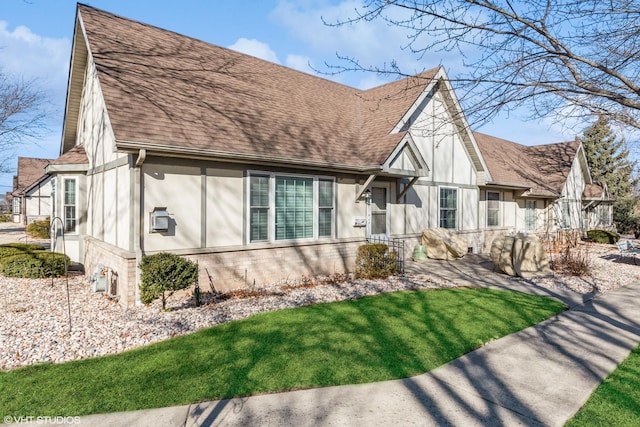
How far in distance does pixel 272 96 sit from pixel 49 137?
69.2 feet

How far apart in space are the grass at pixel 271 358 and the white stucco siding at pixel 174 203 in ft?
9.20

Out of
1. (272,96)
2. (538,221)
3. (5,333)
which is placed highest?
(272,96)

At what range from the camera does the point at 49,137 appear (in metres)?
24.8

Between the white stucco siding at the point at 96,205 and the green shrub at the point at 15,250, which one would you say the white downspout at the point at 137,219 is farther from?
the green shrub at the point at 15,250

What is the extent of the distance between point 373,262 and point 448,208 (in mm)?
6621

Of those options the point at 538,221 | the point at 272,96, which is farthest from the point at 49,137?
the point at 538,221

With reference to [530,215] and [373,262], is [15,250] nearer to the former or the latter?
[373,262]

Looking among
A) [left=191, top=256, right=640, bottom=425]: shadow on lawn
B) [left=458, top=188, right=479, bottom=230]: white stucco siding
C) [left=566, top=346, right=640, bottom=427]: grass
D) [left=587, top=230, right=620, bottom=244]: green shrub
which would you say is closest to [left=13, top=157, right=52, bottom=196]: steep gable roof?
[left=458, top=188, right=479, bottom=230]: white stucco siding

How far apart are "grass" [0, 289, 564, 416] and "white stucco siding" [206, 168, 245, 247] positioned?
8.94ft

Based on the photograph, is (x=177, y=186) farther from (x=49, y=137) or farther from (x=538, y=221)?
(x=49, y=137)

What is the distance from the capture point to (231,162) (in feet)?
29.6

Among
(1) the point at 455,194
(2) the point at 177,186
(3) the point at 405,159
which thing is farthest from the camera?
(1) the point at 455,194

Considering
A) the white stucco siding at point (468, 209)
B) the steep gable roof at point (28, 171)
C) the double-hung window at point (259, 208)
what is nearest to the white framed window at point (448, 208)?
the white stucco siding at point (468, 209)

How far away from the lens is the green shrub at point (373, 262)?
1063 cm
